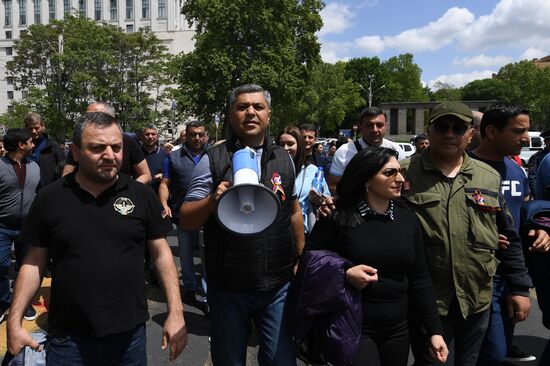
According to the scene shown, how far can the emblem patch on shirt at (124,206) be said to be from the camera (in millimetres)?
2104

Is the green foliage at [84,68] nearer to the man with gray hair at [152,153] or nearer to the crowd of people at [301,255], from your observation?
the man with gray hair at [152,153]

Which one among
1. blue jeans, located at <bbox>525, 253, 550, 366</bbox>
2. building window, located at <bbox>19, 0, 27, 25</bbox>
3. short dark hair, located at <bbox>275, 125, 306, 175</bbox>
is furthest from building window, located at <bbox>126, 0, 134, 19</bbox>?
blue jeans, located at <bbox>525, 253, 550, 366</bbox>

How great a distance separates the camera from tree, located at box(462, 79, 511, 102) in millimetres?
79000

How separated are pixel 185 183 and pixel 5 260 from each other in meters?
1.92

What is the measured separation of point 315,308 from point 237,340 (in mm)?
453

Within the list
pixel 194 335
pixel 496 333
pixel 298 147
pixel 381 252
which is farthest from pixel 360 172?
pixel 194 335

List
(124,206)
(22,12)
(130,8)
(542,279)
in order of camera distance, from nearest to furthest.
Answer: (124,206), (542,279), (130,8), (22,12)

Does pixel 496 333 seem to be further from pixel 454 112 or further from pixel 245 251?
pixel 245 251

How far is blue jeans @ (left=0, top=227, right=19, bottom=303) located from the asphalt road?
0.29 meters

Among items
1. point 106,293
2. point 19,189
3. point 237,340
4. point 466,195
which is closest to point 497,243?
point 466,195

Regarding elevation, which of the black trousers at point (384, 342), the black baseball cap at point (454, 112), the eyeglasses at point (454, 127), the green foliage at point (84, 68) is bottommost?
the black trousers at point (384, 342)

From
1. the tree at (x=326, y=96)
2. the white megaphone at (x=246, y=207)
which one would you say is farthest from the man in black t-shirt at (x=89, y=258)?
the tree at (x=326, y=96)

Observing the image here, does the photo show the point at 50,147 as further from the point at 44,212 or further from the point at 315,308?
the point at 315,308

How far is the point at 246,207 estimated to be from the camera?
2.00 metres
